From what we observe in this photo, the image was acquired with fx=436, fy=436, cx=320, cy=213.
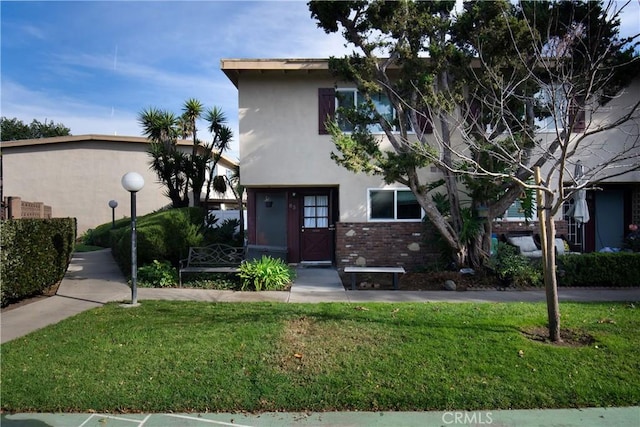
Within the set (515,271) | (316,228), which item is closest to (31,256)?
(316,228)

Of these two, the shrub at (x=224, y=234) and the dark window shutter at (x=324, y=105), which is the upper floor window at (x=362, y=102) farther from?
the shrub at (x=224, y=234)

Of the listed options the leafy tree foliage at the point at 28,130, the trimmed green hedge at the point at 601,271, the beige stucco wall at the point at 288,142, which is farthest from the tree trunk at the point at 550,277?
the leafy tree foliage at the point at 28,130

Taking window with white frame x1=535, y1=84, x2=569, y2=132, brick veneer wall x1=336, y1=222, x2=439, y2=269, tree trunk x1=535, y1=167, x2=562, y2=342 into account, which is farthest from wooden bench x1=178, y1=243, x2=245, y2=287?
window with white frame x1=535, y1=84, x2=569, y2=132

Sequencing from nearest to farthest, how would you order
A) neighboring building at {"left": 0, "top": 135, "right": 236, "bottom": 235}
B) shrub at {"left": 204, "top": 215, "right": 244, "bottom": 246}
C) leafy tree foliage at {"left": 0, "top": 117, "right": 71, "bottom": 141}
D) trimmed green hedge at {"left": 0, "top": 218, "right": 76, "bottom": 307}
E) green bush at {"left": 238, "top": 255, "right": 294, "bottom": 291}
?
trimmed green hedge at {"left": 0, "top": 218, "right": 76, "bottom": 307}
green bush at {"left": 238, "top": 255, "right": 294, "bottom": 291}
shrub at {"left": 204, "top": 215, "right": 244, "bottom": 246}
neighboring building at {"left": 0, "top": 135, "right": 236, "bottom": 235}
leafy tree foliage at {"left": 0, "top": 117, "right": 71, "bottom": 141}

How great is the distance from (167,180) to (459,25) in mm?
9046

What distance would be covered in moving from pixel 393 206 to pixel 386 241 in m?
0.97

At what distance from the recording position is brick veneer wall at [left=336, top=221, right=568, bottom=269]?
1149 cm

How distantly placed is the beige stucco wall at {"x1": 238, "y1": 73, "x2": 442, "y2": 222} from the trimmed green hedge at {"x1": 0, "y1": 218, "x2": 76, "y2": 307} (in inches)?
184

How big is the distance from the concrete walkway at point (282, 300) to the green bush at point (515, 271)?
506 mm

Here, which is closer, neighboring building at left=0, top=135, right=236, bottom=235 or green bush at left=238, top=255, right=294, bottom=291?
green bush at left=238, top=255, right=294, bottom=291

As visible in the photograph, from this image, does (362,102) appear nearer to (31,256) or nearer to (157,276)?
(157,276)

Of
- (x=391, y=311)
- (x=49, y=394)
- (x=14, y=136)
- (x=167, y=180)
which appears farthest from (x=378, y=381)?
(x=14, y=136)

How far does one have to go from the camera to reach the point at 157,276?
9297 millimetres

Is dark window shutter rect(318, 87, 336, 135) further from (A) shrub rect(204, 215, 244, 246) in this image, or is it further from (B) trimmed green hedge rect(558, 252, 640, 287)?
(B) trimmed green hedge rect(558, 252, 640, 287)
